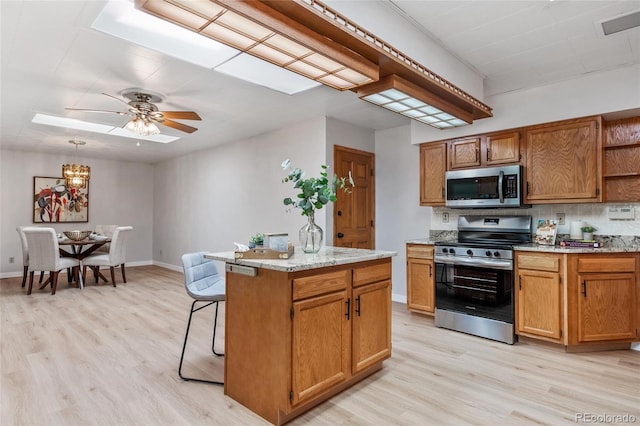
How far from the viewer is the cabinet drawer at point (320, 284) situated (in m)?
2.06

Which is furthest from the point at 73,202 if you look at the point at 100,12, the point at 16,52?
the point at 100,12

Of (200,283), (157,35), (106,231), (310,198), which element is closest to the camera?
(310,198)

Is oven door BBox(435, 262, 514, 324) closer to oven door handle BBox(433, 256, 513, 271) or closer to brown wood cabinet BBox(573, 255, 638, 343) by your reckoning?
oven door handle BBox(433, 256, 513, 271)

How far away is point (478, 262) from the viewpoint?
3.59 m

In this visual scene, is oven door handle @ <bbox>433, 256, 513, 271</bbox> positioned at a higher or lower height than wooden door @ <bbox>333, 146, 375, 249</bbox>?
lower

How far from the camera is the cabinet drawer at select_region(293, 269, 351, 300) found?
206cm

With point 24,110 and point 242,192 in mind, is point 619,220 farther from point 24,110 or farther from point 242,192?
point 24,110

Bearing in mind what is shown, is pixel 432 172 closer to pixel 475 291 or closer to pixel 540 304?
pixel 475 291

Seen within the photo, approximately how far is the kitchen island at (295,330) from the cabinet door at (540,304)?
171cm

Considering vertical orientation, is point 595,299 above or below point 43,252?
below

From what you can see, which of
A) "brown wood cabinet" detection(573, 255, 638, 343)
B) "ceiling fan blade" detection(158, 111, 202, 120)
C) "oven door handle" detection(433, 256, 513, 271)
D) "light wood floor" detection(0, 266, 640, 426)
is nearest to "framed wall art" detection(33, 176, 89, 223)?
"light wood floor" detection(0, 266, 640, 426)

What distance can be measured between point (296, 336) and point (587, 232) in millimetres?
3161

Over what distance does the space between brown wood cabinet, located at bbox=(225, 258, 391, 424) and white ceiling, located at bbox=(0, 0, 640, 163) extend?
1907mm

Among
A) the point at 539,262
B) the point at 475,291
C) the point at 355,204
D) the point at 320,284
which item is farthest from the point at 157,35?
the point at 539,262
